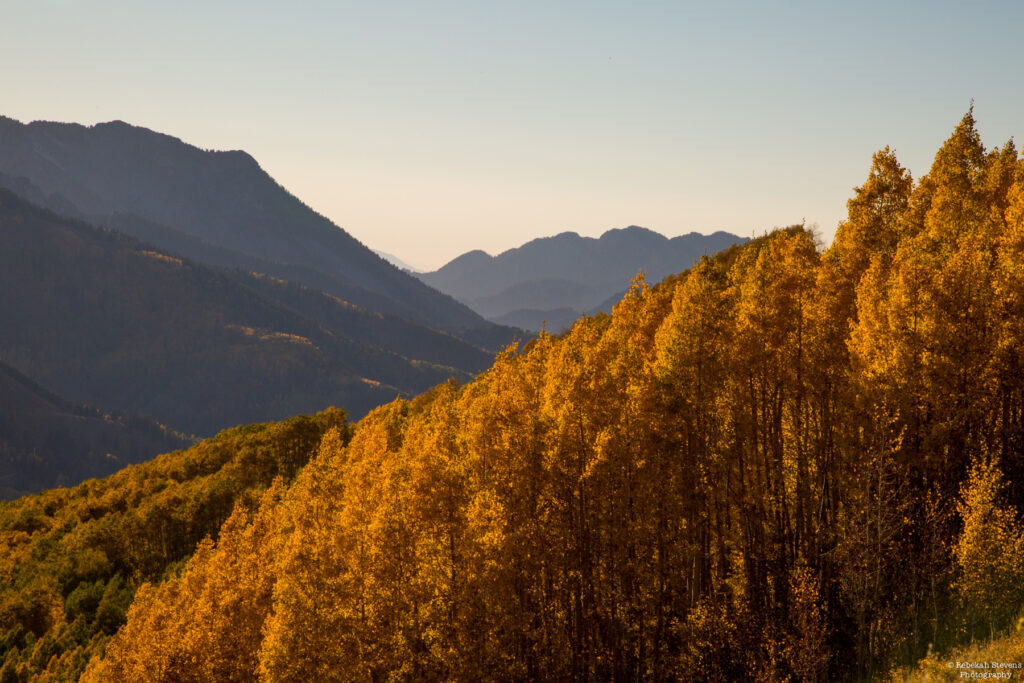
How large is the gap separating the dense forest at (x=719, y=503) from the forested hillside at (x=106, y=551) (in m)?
42.0

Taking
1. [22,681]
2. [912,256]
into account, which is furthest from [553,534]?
[22,681]

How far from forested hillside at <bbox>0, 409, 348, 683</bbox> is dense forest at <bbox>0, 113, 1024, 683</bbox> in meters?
42.0

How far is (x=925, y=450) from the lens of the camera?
42.4 meters

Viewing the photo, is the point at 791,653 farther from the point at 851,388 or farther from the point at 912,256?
the point at 912,256

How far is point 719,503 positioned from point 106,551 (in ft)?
355

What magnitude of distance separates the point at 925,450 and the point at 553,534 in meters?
22.1

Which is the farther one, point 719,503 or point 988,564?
point 719,503

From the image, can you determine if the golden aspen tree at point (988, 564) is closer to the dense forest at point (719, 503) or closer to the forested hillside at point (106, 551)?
the dense forest at point (719, 503)

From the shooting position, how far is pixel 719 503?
48812 mm

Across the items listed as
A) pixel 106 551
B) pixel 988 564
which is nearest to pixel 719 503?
pixel 988 564

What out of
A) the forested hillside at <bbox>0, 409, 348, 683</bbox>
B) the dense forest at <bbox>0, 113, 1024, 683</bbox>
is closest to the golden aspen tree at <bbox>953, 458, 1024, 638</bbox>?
the dense forest at <bbox>0, 113, 1024, 683</bbox>

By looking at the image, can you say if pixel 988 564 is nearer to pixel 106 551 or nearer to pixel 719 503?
pixel 719 503

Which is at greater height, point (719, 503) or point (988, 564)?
point (988, 564)

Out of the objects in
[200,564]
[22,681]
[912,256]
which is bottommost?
[22,681]
